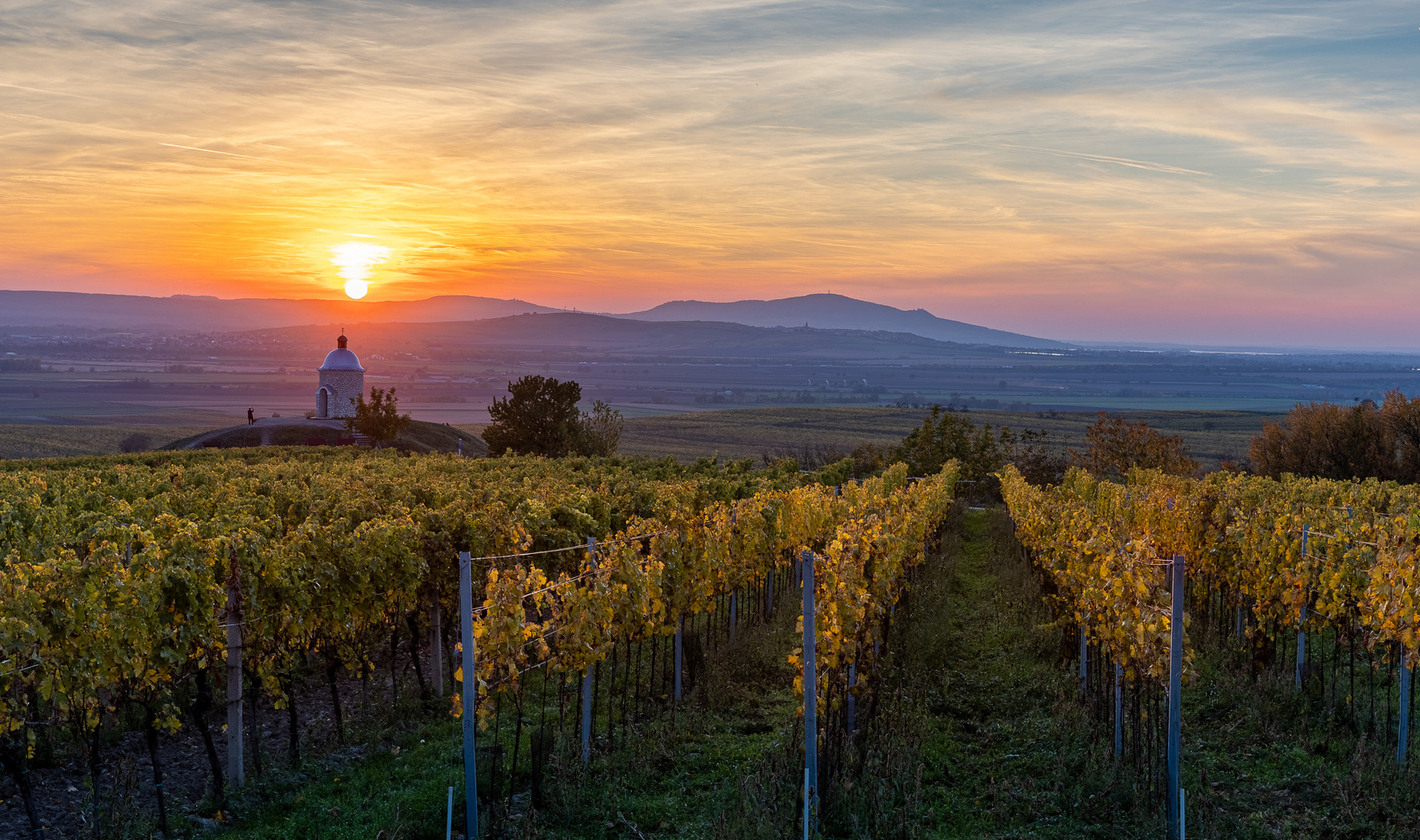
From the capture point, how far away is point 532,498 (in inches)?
594

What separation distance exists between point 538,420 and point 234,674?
35.2 m

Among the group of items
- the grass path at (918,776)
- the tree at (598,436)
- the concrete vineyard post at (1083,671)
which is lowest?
the grass path at (918,776)

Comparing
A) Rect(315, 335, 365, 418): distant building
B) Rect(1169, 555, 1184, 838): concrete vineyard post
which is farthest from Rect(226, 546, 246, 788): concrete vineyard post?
Rect(315, 335, 365, 418): distant building

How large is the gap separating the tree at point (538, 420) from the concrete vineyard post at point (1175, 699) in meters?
36.3

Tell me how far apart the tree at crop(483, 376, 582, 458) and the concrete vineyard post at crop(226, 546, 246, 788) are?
33.9 m

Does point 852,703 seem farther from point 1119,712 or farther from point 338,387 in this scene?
point 338,387

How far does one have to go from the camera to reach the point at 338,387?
210 feet

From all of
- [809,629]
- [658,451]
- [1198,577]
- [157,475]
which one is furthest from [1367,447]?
[658,451]

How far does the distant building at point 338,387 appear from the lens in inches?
2505

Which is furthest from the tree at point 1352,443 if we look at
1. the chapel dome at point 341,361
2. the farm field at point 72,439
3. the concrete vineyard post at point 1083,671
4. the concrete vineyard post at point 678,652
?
the farm field at point 72,439

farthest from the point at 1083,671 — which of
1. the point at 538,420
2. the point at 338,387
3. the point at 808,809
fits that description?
the point at 338,387

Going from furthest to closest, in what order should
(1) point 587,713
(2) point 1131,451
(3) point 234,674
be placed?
(2) point 1131,451, (1) point 587,713, (3) point 234,674

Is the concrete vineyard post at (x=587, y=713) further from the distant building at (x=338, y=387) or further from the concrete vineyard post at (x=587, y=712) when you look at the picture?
the distant building at (x=338, y=387)

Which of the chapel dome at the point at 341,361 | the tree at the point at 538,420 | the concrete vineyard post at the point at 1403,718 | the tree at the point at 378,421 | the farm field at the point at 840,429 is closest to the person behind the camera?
the concrete vineyard post at the point at 1403,718
